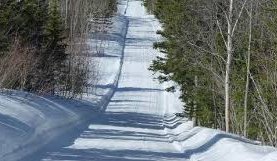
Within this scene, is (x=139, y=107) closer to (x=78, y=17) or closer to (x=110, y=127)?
(x=110, y=127)

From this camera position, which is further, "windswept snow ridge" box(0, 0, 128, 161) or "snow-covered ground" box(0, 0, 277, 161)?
"snow-covered ground" box(0, 0, 277, 161)

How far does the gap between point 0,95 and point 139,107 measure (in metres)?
21.0

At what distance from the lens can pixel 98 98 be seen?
4072cm

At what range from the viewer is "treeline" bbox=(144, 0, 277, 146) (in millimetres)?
21797

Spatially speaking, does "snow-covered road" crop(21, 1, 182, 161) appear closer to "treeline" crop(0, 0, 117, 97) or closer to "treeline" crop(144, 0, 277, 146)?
"treeline" crop(144, 0, 277, 146)

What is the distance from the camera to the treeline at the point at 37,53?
2648 cm

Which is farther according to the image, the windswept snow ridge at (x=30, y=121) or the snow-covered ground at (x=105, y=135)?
the snow-covered ground at (x=105, y=135)

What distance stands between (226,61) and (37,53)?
1071cm

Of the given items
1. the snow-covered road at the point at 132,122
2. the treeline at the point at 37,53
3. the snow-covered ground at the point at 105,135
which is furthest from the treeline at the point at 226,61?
the treeline at the point at 37,53

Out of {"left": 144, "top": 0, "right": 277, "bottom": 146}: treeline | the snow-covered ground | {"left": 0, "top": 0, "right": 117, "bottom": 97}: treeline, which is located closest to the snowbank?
the snow-covered ground

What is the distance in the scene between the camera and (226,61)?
2628 cm

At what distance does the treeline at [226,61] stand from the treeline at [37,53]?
5688 mm

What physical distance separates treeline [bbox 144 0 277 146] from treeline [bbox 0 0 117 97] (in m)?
5.69

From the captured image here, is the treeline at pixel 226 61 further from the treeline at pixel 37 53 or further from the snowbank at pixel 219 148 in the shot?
the treeline at pixel 37 53
